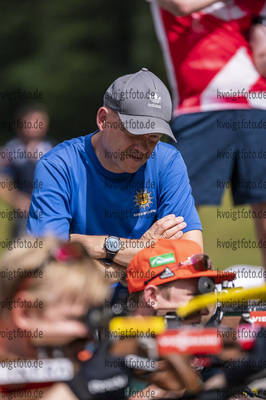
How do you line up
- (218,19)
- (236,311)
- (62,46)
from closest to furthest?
(236,311) → (218,19) → (62,46)

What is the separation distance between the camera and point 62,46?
2052cm

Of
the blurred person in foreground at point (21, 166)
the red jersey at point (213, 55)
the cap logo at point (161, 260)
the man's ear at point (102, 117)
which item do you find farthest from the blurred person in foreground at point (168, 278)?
the blurred person in foreground at point (21, 166)

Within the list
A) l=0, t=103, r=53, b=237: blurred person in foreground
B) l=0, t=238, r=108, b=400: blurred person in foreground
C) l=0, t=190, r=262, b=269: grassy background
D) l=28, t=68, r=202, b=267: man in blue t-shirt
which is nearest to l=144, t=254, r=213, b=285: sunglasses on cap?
l=28, t=68, r=202, b=267: man in blue t-shirt

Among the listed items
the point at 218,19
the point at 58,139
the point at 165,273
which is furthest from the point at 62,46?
the point at 165,273

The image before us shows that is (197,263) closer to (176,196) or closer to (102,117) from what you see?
(176,196)

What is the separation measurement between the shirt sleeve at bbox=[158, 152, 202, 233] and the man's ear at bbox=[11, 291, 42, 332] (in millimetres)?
1679

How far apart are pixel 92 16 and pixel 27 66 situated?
8.37ft

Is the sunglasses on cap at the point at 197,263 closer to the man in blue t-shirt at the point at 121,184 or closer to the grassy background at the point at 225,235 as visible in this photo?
the man in blue t-shirt at the point at 121,184

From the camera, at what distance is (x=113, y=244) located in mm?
3678

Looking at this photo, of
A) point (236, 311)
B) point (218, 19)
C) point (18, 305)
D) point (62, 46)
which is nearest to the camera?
point (18, 305)

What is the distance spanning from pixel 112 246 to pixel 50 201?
0.37 metres

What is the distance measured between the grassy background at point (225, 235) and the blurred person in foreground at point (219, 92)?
8.60ft

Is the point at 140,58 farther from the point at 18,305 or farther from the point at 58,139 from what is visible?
the point at 18,305

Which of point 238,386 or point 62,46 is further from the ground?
point 62,46
